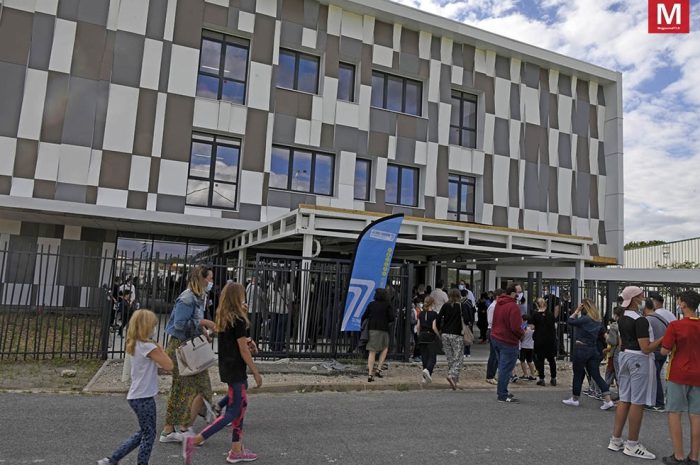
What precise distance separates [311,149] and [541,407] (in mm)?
12880

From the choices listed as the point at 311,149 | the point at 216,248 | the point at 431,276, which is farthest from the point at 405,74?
the point at 216,248

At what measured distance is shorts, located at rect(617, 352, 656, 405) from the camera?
5605mm

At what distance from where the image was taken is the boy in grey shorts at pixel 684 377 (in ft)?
16.8

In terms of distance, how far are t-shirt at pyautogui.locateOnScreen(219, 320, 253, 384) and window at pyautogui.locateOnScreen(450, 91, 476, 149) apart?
17697 millimetres

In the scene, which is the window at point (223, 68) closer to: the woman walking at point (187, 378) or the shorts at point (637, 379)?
the woman walking at point (187, 378)

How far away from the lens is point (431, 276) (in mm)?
19750

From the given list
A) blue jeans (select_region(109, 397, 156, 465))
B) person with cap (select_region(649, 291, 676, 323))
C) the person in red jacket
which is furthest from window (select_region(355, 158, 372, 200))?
blue jeans (select_region(109, 397, 156, 465))

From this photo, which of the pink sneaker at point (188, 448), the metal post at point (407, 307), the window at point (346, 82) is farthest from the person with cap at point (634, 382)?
the window at point (346, 82)

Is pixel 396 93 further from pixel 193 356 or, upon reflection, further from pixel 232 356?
pixel 232 356

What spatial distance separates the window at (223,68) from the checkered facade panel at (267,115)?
1.28 ft

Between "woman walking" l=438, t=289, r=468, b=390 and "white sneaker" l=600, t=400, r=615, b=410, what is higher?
"woman walking" l=438, t=289, r=468, b=390

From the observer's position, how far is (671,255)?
44094mm

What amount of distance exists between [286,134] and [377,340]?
34.7 ft

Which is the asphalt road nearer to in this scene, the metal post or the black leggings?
the black leggings
